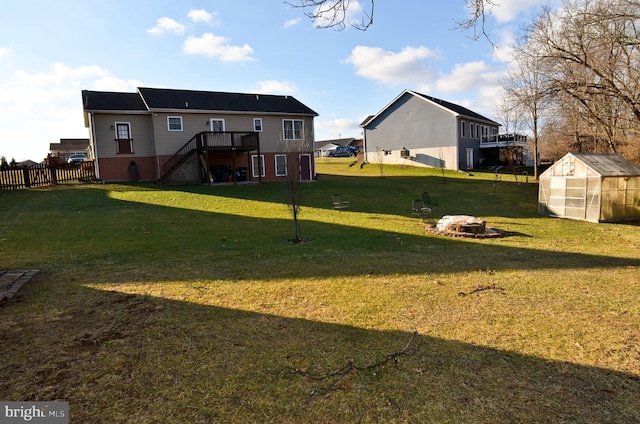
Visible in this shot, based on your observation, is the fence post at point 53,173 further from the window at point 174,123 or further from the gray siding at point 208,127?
the window at point 174,123

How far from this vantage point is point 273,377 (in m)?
3.46

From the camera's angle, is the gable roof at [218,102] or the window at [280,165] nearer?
the gable roof at [218,102]

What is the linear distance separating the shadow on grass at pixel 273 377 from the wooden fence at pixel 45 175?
20.5m

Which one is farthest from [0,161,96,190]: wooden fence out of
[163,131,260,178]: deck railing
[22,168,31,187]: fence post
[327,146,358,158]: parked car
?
[327,146,358,158]: parked car

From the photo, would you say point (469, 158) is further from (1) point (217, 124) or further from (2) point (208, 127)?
(2) point (208, 127)

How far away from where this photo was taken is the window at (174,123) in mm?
25062

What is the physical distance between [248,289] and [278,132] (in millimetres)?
23983

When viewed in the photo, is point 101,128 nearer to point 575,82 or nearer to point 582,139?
point 575,82

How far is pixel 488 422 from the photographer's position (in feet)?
9.40

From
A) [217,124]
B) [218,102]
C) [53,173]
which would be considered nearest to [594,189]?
[217,124]

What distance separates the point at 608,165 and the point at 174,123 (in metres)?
25.2

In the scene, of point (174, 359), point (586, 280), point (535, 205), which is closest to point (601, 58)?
point (535, 205)

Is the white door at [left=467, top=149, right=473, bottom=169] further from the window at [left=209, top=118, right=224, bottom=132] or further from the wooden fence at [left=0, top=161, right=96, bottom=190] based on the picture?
the wooden fence at [left=0, top=161, right=96, bottom=190]

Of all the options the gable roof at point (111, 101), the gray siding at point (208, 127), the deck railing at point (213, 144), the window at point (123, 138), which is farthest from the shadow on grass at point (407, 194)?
the gable roof at point (111, 101)
